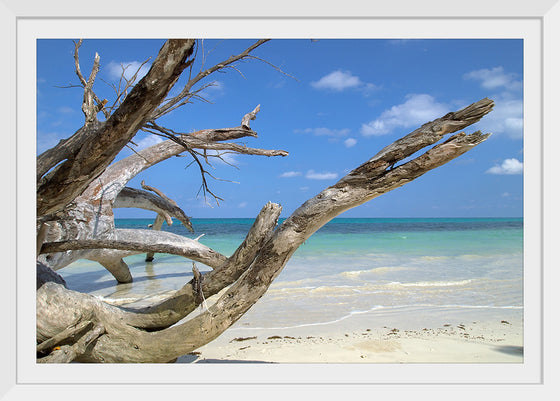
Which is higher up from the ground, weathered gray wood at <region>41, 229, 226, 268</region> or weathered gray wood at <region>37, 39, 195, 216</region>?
weathered gray wood at <region>37, 39, 195, 216</region>

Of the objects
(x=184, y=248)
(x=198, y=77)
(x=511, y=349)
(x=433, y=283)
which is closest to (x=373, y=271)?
(x=433, y=283)

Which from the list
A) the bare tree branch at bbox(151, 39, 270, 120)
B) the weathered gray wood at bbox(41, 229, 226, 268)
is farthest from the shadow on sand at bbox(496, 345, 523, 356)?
the bare tree branch at bbox(151, 39, 270, 120)

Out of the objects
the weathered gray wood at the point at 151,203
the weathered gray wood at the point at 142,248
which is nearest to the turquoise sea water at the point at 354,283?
the weathered gray wood at the point at 151,203

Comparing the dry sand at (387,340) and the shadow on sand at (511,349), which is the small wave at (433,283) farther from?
the shadow on sand at (511,349)

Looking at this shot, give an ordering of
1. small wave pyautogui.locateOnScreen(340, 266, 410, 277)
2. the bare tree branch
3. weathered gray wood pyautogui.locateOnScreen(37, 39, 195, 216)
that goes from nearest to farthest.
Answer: weathered gray wood pyautogui.locateOnScreen(37, 39, 195, 216) < the bare tree branch < small wave pyautogui.locateOnScreen(340, 266, 410, 277)

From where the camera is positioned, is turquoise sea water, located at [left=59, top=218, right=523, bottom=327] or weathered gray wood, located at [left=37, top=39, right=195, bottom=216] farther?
turquoise sea water, located at [left=59, top=218, right=523, bottom=327]

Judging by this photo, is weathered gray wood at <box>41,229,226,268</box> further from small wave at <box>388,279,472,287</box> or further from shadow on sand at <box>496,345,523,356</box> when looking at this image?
small wave at <box>388,279,472,287</box>

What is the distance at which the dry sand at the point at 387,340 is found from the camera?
135 inches

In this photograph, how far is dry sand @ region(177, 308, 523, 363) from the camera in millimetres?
3432
